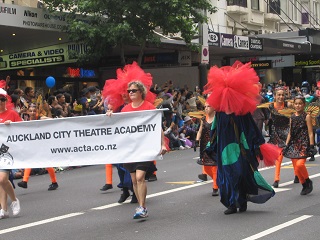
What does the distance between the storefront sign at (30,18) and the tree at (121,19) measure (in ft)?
0.96

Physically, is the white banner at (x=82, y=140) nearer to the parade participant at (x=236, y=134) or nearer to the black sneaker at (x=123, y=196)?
the parade participant at (x=236, y=134)

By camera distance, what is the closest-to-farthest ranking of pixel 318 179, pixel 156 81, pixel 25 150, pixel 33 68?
1. pixel 25 150
2. pixel 318 179
3. pixel 33 68
4. pixel 156 81

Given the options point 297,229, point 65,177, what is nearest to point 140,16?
point 65,177

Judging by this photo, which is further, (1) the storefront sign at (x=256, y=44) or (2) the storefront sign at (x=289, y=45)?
(2) the storefront sign at (x=289, y=45)

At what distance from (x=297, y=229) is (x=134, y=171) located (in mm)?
2319

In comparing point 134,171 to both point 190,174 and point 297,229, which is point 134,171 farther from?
point 190,174

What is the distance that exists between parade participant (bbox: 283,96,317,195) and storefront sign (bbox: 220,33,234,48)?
752 inches

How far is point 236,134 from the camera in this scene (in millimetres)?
9859

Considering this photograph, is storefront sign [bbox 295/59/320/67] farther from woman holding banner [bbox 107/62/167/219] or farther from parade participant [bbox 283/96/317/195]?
woman holding banner [bbox 107/62/167/219]

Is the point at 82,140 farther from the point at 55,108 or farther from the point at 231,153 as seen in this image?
the point at 55,108

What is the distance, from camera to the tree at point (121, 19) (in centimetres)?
2352

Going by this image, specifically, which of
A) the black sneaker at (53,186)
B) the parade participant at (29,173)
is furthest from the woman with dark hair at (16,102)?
the black sneaker at (53,186)

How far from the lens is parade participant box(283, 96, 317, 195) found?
38.9ft

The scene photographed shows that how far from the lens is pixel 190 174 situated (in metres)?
15.3
